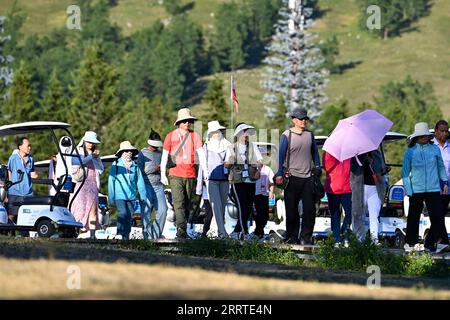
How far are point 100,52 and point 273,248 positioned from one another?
95.4 meters

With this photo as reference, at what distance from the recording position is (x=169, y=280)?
12.5 m

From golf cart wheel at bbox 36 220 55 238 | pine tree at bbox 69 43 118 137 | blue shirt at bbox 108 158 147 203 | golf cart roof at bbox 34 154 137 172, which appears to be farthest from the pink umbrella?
pine tree at bbox 69 43 118 137

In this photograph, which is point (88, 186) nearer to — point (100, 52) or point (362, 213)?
point (362, 213)

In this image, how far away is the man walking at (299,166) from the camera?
21312 millimetres

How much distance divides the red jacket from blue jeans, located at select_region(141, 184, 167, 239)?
3383mm

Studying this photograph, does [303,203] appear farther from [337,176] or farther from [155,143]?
[155,143]

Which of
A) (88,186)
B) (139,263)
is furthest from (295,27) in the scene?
(139,263)

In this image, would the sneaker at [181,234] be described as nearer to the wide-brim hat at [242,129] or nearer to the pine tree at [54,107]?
the wide-brim hat at [242,129]

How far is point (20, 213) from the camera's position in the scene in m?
25.2

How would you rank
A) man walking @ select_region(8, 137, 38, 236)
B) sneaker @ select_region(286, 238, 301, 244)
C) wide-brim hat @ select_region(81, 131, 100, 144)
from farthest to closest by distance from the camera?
1. man walking @ select_region(8, 137, 38, 236)
2. wide-brim hat @ select_region(81, 131, 100, 144)
3. sneaker @ select_region(286, 238, 301, 244)

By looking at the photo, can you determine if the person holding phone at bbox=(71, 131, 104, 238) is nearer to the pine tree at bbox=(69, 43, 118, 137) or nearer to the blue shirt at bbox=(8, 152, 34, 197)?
the blue shirt at bbox=(8, 152, 34, 197)

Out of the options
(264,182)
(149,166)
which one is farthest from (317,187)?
(264,182)

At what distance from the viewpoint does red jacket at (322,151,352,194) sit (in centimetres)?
2241

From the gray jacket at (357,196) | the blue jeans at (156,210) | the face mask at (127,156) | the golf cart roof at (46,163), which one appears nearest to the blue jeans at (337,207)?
the gray jacket at (357,196)
